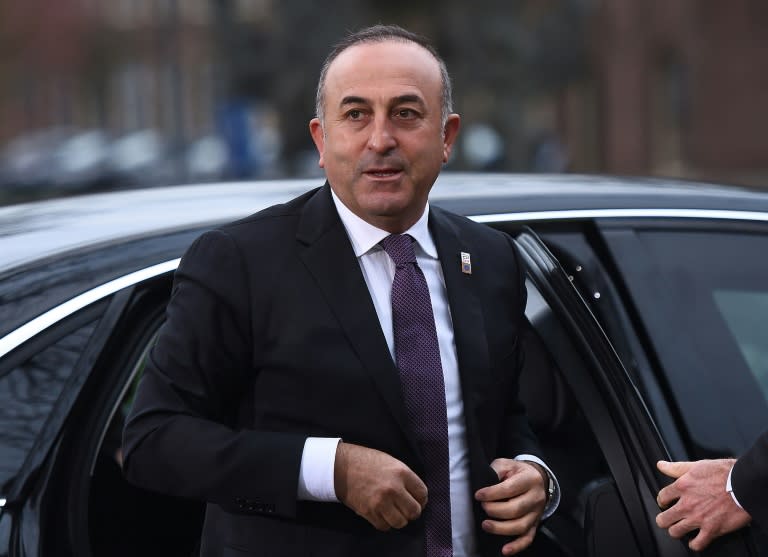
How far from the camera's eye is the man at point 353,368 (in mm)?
2102

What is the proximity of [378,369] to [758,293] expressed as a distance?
1.08 meters

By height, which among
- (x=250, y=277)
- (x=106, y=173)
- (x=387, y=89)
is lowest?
(x=106, y=173)

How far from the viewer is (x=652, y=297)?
2760 millimetres

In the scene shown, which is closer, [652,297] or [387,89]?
[387,89]

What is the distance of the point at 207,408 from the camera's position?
2.17m

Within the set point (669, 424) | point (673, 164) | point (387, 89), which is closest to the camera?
point (387, 89)

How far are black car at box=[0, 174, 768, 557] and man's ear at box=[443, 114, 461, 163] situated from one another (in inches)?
10.7

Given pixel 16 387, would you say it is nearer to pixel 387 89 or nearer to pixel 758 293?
pixel 387 89

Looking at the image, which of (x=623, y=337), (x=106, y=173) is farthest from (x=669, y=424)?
(x=106, y=173)

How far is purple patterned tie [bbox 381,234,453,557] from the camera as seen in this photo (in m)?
2.21

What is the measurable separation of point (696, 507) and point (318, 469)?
27.1 inches

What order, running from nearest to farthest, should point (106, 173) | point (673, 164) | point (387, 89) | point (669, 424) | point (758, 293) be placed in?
point (387, 89) < point (669, 424) < point (758, 293) < point (673, 164) < point (106, 173)

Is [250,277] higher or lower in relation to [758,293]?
higher

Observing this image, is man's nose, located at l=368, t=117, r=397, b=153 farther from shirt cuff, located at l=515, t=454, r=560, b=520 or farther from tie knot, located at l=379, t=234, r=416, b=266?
shirt cuff, located at l=515, t=454, r=560, b=520
